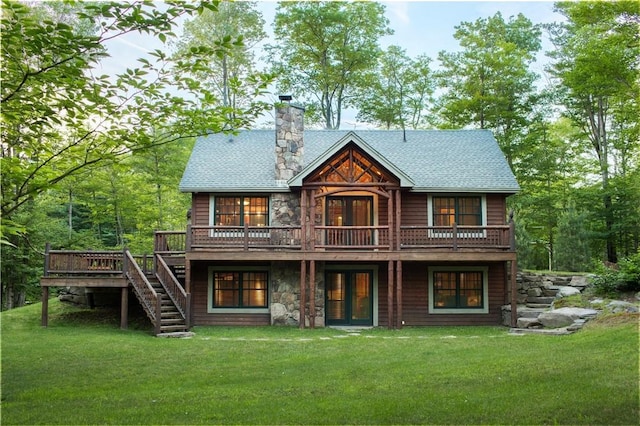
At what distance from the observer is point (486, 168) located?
20.8 m

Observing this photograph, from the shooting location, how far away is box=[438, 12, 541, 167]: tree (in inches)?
1152

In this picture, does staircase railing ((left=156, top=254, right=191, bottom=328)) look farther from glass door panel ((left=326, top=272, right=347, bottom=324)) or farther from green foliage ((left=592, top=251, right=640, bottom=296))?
green foliage ((left=592, top=251, right=640, bottom=296))

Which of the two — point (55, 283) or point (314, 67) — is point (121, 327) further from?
point (314, 67)

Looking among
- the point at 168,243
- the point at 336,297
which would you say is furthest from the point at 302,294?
the point at 168,243

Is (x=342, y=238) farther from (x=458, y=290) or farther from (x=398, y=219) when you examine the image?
(x=458, y=290)

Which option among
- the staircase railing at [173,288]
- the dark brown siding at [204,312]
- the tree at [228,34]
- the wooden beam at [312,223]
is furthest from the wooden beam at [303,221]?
the tree at [228,34]

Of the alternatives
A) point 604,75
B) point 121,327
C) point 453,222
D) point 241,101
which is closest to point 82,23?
point 241,101

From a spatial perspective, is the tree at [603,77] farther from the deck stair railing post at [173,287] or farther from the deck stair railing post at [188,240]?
the deck stair railing post at [173,287]

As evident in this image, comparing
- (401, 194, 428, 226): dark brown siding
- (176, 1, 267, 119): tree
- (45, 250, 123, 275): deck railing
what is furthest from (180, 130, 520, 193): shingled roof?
(176, 1, 267, 119): tree

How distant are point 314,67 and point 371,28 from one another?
4.28m

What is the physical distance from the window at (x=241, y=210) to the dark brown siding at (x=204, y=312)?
1.74 metres

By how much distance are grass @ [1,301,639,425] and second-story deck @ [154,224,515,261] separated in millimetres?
3587

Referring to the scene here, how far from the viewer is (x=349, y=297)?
1992cm

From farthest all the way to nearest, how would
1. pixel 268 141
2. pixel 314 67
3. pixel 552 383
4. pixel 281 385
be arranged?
pixel 314 67
pixel 268 141
pixel 281 385
pixel 552 383
